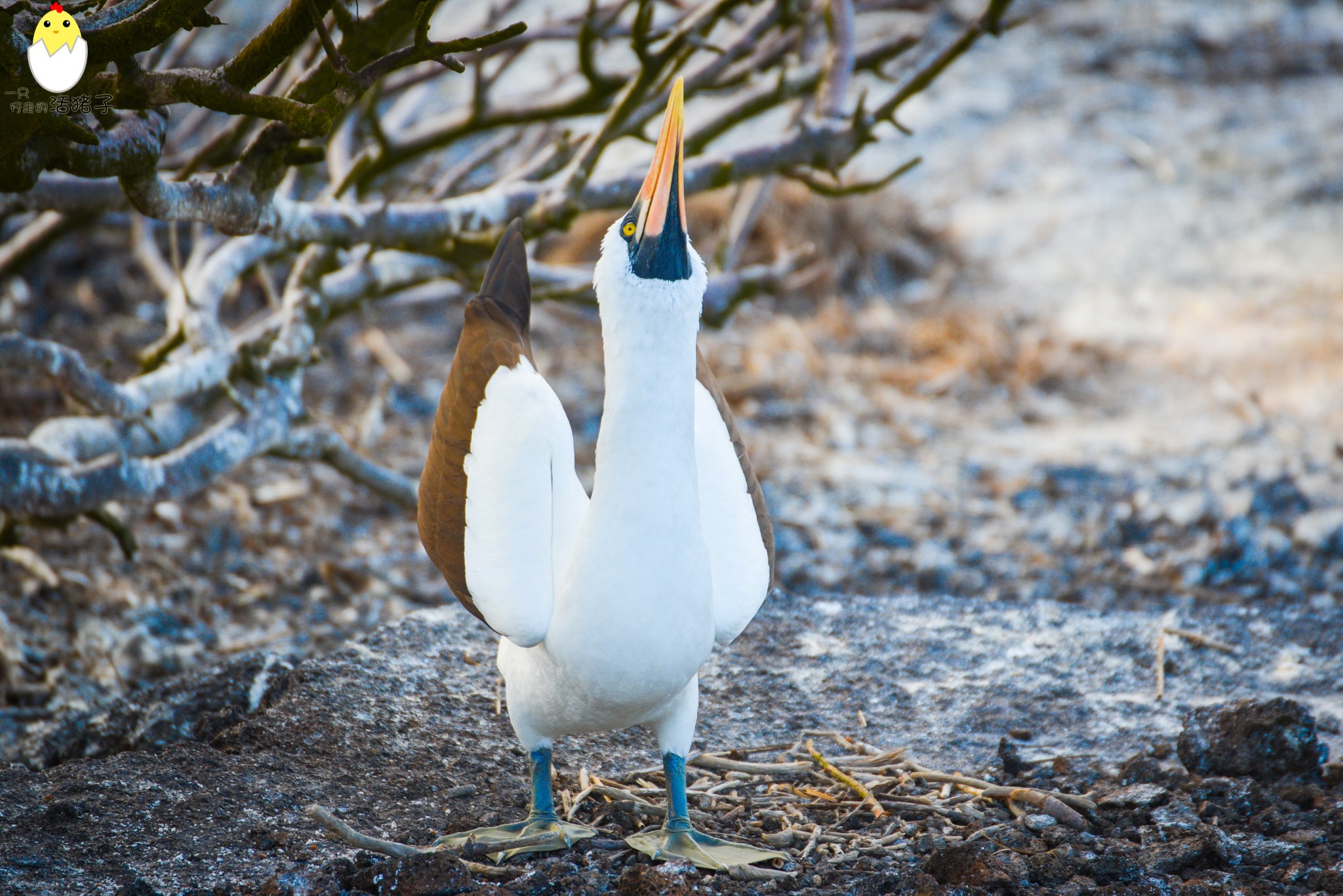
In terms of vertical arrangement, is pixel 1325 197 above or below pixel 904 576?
above

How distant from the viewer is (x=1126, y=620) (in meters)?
3.89

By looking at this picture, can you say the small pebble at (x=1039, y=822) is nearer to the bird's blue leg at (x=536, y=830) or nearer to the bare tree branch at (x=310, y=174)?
the bird's blue leg at (x=536, y=830)

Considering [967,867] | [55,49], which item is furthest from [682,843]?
[55,49]

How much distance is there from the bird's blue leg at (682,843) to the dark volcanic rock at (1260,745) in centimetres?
109

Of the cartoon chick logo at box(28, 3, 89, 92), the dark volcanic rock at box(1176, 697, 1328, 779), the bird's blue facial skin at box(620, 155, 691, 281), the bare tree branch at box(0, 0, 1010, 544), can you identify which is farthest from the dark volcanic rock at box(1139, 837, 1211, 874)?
the cartoon chick logo at box(28, 3, 89, 92)

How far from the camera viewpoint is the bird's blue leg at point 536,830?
93.2 inches

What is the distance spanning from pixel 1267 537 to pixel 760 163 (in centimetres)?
258

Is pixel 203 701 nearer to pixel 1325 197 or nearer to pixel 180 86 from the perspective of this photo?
pixel 180 86

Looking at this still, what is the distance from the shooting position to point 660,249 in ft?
7.09

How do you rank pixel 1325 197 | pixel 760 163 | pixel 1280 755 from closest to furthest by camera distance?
1. pixel 1280 755
2. pixel 760 163
3. pixel 1325 197

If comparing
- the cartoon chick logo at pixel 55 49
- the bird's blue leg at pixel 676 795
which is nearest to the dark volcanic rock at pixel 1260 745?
the bird's blue leg at pixel 676 795

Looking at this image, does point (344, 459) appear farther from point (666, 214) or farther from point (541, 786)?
point (666, 214)

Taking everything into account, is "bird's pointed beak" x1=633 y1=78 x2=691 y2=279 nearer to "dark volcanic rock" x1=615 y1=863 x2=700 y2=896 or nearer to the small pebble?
"dark volcanic rock" x1=615 y1=863 x2=700 y2=896

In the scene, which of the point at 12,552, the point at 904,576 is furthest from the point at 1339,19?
the point at 12,552
